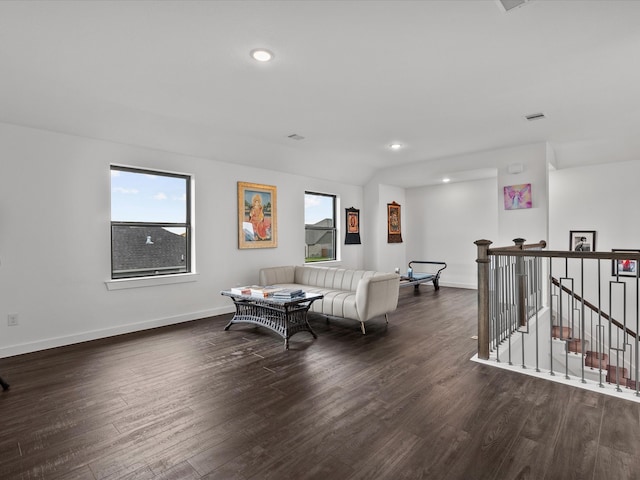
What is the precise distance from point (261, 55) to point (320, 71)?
0.55 metres

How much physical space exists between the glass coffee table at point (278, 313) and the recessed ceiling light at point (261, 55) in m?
2.43

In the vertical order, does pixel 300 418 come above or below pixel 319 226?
below

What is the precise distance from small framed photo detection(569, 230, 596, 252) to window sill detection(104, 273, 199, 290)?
659 cm

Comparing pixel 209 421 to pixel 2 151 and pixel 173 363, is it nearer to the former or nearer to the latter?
pixel 173 363

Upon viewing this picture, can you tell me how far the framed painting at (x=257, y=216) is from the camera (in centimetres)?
557

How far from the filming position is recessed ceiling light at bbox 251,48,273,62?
103 inches

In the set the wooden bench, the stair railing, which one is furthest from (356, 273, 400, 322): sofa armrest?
the wooden bench

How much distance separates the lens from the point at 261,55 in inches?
106

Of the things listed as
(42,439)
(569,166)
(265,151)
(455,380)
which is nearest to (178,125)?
(265,151)

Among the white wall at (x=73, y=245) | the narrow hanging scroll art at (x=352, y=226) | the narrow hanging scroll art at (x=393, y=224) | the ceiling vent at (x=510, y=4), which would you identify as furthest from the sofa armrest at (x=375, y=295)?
the narrow hanging scroll art at (x=393, y=224)

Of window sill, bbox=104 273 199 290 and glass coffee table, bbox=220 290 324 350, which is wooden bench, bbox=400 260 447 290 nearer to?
glass coffee table, bbox=220 290 324 350

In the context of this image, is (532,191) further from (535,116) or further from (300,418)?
(300,418)

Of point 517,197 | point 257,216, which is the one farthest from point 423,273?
point 257,216

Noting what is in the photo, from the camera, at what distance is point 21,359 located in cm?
344
